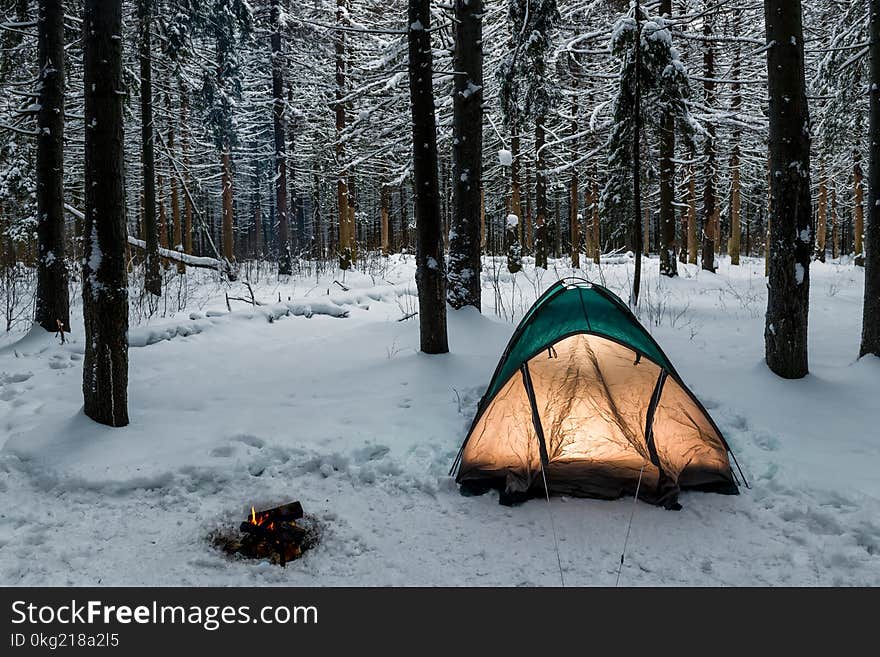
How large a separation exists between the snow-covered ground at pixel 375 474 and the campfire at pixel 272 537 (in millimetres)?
115

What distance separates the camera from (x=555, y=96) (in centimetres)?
990

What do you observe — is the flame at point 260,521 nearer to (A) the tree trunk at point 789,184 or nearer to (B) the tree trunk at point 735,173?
(A) the tree trunk at point 789,184

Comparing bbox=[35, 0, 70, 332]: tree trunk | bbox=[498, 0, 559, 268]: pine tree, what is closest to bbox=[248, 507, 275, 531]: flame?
bbox=[35, 0, 70, 332]: tree trunk

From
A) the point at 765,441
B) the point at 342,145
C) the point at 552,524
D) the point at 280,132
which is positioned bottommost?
the point at 552,524

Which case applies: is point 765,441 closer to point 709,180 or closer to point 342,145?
→ point 709,180

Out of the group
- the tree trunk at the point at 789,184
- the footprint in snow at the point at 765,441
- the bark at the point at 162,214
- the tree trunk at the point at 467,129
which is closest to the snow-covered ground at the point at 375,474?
the footprint in snow at the point at 765,441

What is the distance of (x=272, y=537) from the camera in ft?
12.0

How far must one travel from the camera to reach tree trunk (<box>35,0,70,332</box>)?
7.92 meters

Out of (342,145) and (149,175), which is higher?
(342,145)

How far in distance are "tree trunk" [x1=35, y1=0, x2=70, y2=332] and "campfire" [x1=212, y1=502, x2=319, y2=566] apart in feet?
20.1

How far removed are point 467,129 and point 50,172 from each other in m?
6.26

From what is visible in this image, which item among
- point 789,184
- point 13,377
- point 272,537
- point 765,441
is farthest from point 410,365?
point 789,184

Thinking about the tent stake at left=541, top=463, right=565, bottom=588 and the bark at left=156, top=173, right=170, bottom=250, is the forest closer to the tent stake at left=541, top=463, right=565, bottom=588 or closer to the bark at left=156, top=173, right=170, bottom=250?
the tent stake at left=541, top=463, right=565, bottom=588
